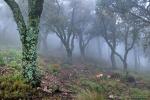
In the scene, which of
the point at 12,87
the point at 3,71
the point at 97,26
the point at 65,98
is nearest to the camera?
the point at 12,87

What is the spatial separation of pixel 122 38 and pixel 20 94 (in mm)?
40087

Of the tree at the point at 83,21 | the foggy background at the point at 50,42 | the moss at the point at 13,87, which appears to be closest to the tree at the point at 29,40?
the moss at the point at 13,87

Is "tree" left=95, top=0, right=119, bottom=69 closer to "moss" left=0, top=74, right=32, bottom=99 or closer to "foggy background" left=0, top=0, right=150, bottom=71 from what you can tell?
"foggy background" left=0, top=0, right=150, bottom=71

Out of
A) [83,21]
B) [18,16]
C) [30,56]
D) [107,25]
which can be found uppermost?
[83,21]

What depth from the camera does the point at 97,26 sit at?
1944 inches

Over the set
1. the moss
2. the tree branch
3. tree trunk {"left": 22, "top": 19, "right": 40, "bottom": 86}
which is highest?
the tree branch

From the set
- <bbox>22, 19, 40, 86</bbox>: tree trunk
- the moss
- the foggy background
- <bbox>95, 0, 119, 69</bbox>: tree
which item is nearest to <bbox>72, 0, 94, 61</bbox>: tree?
Answer: the foggy background

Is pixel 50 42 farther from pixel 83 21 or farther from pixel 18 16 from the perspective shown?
pixel 18 16

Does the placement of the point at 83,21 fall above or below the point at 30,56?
above

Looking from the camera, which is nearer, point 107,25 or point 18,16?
point 18,16

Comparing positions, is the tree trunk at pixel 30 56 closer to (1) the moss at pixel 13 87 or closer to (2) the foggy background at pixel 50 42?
(1) the moss at pixel 13 87

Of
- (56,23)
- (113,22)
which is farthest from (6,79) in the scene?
(113,22)

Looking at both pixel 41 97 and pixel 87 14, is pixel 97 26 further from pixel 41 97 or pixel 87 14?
pixel 41 97

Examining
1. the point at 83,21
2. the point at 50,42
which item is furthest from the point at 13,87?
the point at 50,42
